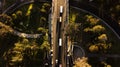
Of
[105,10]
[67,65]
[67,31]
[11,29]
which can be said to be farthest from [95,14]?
[11,29]

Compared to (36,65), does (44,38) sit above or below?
above

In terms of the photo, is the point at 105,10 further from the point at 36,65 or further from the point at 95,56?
the point at 36,65

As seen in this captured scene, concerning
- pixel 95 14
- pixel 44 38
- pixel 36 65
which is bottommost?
pixel 36 65

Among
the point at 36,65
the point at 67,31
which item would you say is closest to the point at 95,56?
the point at 67,31

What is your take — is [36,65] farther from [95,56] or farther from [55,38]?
[95,56]

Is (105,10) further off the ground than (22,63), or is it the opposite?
(105,10)

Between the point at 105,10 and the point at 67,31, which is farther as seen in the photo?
the point at 105,10

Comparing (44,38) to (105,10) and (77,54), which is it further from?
(105,10)

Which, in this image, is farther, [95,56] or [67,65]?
[95,56]

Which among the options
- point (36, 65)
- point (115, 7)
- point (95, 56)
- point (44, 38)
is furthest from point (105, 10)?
point (36, 65)
